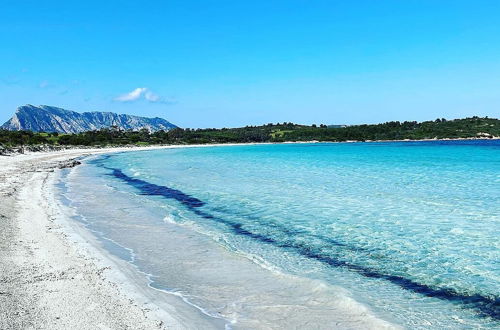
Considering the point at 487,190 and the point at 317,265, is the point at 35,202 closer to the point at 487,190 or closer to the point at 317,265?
the point at 317,265

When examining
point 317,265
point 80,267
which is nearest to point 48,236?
point 80,267

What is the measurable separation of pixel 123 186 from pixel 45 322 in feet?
76.2

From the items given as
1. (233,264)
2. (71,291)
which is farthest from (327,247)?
(71,291)

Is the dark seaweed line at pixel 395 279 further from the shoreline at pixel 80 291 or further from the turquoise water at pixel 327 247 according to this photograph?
the shoreline at pixel 80 291

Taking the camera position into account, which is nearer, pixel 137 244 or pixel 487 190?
pixel 137 244

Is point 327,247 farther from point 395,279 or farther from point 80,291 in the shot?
point 80,291

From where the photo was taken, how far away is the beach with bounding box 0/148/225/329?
608cm

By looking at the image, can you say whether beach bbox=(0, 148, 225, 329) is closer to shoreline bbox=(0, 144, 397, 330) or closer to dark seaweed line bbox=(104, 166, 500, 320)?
shoreline bbox=(0, 144, 397, 330)

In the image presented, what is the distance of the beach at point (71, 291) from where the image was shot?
20.0 feet

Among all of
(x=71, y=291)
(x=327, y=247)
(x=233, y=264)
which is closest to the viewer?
(x=71, y=291)

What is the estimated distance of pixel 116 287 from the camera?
7.75 m

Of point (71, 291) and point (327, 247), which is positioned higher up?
point (71, 291)

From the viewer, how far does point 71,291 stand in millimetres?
7266

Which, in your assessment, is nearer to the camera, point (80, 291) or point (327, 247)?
point (80, 291)
